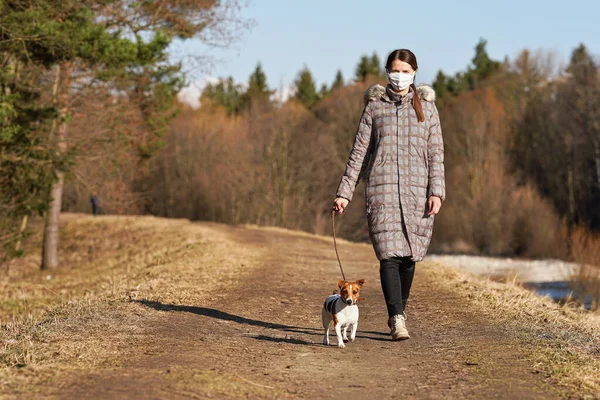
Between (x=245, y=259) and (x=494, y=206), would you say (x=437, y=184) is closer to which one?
(x=245, y=259)

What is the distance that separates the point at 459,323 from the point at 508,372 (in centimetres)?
279

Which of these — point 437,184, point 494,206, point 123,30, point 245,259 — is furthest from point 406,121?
point 494,206

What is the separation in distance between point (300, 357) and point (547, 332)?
9.38 feet

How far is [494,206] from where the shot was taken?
5066 cm

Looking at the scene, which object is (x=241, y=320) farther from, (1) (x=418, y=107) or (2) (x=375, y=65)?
(2) (x=375, y=65)

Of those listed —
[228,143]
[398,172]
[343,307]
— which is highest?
[228,143]

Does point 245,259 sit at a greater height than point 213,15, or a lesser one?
lesser

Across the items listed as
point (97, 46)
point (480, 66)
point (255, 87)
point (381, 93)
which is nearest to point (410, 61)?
Result: point (381, 93)

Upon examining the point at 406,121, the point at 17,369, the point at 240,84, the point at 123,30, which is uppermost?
the point at 240,84

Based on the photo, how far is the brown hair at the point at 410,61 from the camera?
24.5 ft

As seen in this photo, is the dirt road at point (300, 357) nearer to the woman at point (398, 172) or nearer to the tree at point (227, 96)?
the woman at point (398, 172)

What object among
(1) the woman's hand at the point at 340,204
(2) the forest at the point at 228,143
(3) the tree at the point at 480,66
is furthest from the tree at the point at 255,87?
(1) the woman's hand at the point at 340,204

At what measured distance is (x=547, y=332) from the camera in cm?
821

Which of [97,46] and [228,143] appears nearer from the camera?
[97,46]
